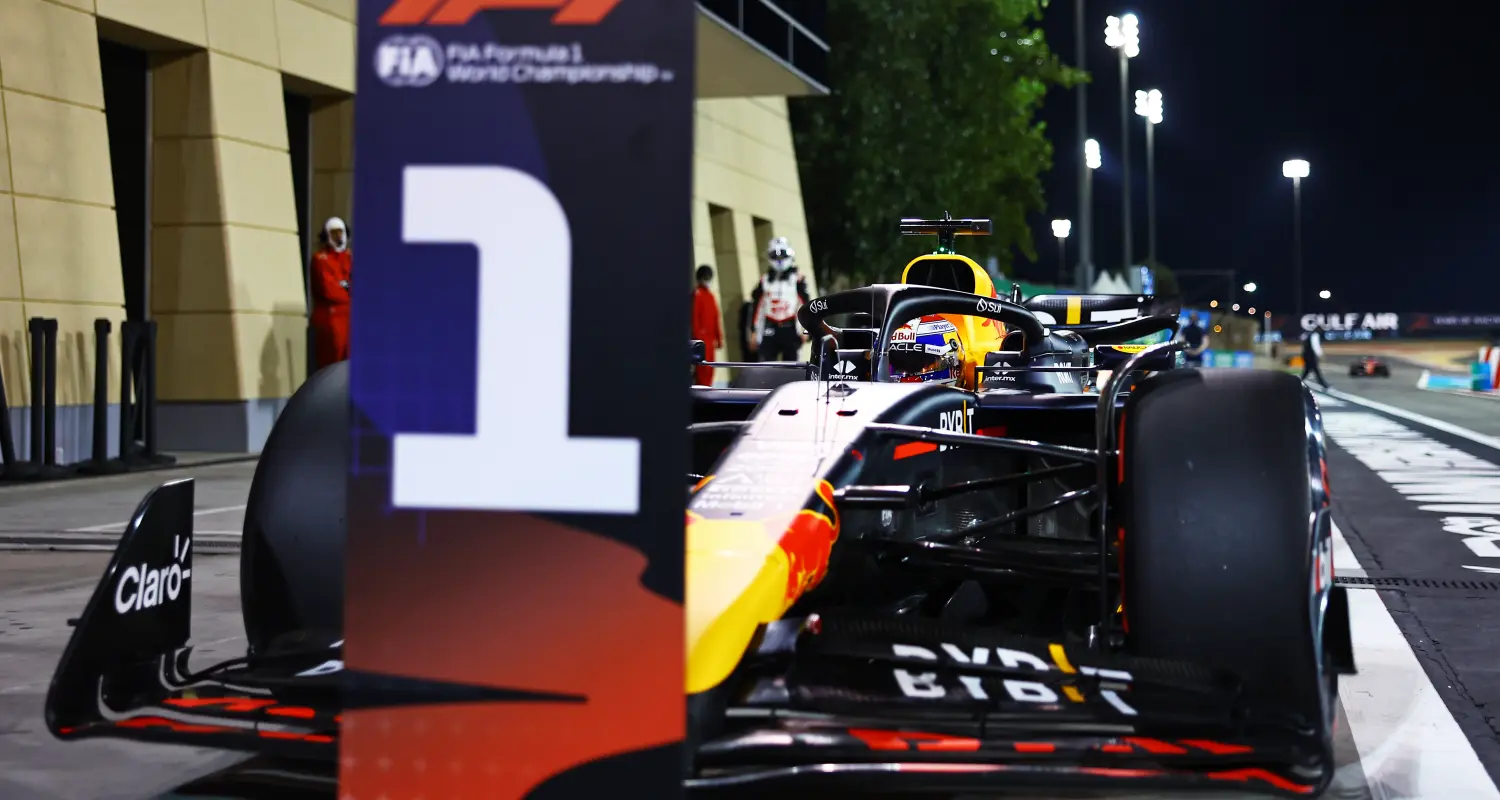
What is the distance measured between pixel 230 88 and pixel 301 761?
438 inches

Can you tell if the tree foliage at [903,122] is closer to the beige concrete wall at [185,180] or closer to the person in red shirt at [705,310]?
the person in red shirt at [705,310]

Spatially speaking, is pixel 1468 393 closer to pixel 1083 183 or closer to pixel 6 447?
pixel 1083 183

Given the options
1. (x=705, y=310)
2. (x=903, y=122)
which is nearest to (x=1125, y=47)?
(x=903, y=122)

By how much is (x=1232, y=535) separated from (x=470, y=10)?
79.5 inches

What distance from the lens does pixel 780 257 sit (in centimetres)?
1579

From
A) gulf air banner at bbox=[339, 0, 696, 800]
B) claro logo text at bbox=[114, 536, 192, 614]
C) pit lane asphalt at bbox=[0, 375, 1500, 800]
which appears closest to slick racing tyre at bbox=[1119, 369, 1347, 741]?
pit lane asphalt at bbox=[0, 375, 1500, 800]

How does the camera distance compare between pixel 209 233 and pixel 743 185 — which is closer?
pixel 209 233

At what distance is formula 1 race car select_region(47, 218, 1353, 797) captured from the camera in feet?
9.45

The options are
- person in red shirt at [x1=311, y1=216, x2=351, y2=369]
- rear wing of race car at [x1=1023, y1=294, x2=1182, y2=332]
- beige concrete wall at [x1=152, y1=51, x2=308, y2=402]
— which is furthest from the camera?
beige concrete wall at [x1=152, y1=51, x2=308, y2=402]

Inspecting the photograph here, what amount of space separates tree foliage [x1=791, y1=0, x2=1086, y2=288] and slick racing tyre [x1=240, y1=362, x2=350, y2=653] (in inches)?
1176

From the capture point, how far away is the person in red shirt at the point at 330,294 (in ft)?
43.7

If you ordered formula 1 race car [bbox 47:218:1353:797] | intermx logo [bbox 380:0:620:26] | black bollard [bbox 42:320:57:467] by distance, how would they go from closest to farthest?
intermx logo [bbox 380:0:620:26], formula 1 race car [bbox 47:218:1353:797], black bollard [bbox 42:320:57:467]

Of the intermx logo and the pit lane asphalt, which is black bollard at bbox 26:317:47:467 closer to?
the pit lane asphalt

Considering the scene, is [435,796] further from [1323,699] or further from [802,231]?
[802,231]
